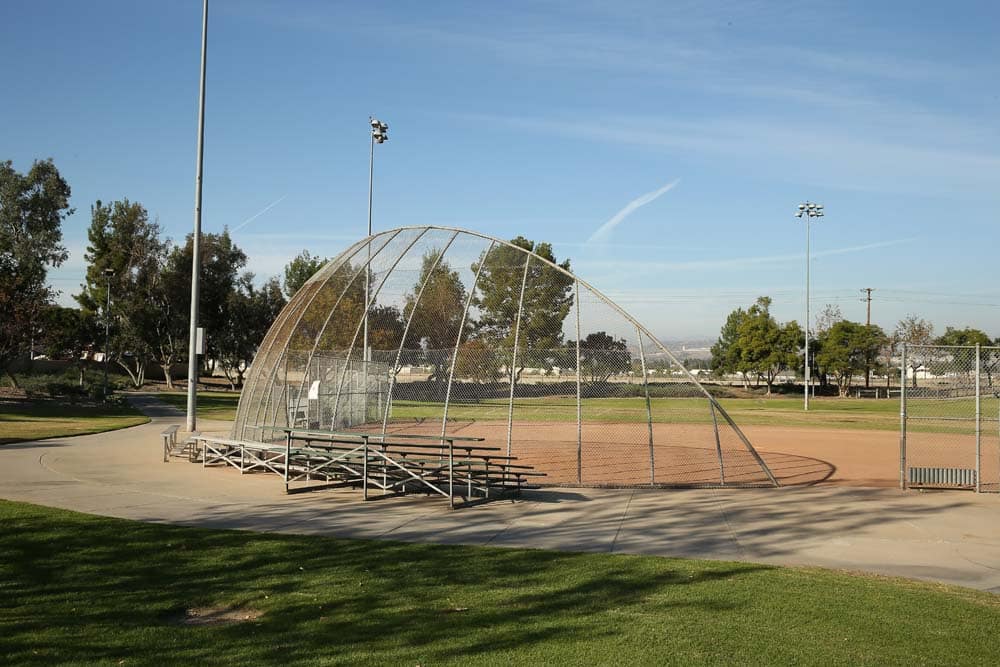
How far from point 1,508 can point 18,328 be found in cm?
2749

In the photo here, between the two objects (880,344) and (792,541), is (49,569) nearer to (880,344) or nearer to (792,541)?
(792,541)

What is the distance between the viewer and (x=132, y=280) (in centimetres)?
5069

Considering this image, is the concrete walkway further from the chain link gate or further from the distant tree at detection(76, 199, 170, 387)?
the distant tree at detection(76, 199, 170, 387)

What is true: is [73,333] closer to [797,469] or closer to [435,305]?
[435,305]

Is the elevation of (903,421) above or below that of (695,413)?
above

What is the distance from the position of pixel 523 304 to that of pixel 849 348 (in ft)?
185

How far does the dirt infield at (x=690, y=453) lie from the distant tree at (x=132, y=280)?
31107 mm

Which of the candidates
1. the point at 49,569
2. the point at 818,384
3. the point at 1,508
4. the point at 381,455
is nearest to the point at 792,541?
the point at 381,455

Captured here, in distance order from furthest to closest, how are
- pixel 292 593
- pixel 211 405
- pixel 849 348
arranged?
1. pixel 849 348
2. pixel 211 405
3. pixel 292 593

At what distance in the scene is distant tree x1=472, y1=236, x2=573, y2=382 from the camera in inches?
569

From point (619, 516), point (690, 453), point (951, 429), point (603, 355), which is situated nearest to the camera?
point (619, 516)

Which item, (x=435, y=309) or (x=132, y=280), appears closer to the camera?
(x=435, y=309)

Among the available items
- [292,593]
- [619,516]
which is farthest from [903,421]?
[292,593]

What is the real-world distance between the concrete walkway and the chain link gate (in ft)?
1.94
